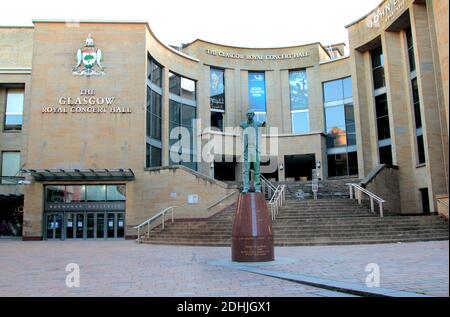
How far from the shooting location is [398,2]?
1080 inches

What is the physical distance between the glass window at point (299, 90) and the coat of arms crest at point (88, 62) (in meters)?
16.5

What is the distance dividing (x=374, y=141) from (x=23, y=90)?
25.4m

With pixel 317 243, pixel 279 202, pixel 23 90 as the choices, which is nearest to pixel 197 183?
pixel 279 202

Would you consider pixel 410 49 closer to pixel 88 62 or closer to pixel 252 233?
pixel 88 62

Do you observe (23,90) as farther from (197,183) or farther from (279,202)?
(279,202)

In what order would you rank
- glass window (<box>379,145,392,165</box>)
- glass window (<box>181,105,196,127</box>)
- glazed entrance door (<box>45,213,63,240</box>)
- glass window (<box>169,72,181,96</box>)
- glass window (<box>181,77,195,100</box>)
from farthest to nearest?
1. glass window (<box>181,77,195,100</box>)
2. glass window (<box>181,105,196,127</box>)
3. glass window (<box>169,72,181,96</box>)
4. glass window (<box>379,145,392,165</box>)
5. glazed entrance door (<box>45,213,63,240</box>)

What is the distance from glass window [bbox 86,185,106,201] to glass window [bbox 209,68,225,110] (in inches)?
502

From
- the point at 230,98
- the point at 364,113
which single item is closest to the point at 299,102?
the point at 230,98

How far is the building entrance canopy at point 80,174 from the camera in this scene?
25.8 meters

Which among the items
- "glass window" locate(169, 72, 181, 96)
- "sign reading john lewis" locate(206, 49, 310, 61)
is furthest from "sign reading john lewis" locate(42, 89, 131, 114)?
"sign reading john lewis" locate(206, 49, 310, 61)

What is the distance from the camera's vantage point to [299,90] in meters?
37.6

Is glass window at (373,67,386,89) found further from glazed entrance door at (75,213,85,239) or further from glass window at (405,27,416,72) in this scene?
glazed entrance door at (75,213,85,239)

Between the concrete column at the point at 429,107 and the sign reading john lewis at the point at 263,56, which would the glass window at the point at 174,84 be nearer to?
the sign reading john lewis at the point at 263,56

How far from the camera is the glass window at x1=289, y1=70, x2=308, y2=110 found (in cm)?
3738
